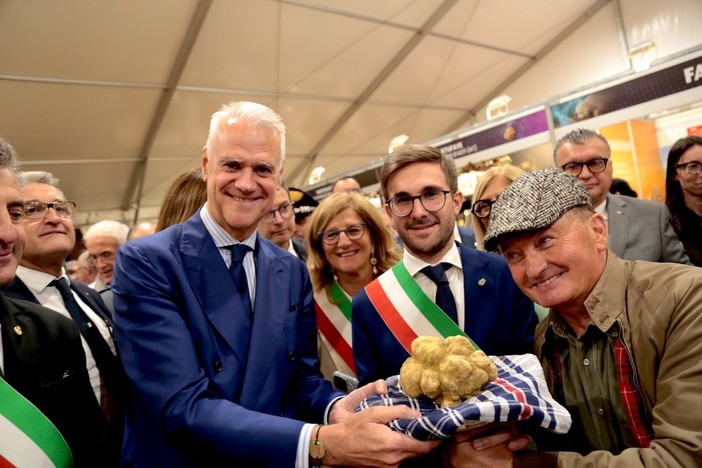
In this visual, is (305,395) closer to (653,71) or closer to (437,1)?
(653,71)

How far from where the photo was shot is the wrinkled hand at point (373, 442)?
1.19 meters

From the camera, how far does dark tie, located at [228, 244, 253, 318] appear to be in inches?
64.7

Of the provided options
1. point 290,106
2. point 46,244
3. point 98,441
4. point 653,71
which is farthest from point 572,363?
point 290,106

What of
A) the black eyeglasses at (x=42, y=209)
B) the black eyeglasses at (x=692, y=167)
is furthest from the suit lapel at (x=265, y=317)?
the black eyeglasses at (x=692, y=167)

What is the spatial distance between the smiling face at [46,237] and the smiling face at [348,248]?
1.38 metres

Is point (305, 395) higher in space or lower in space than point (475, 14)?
lower

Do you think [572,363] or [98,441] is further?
[98,441]

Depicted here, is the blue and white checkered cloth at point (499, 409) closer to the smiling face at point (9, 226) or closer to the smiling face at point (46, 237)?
the smiling face at point (9, 226)

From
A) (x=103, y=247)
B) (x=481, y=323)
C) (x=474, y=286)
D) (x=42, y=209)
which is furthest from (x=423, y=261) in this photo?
(x=103, y=247)

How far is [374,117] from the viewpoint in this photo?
1144cm

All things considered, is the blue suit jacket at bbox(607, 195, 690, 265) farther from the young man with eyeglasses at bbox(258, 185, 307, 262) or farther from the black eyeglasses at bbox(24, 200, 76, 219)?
the black eyeglasses at bbox(24, 200, 76, 219)

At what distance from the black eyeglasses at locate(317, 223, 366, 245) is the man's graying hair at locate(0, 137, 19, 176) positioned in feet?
4.92

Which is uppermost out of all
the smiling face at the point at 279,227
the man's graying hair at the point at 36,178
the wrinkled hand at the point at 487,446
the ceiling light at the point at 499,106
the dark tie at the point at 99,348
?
the ceiling light at the point at 499,106

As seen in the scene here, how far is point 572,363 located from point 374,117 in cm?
1046
